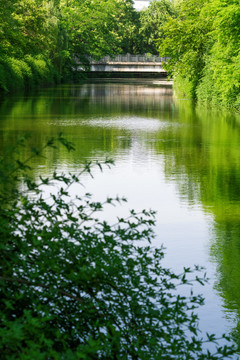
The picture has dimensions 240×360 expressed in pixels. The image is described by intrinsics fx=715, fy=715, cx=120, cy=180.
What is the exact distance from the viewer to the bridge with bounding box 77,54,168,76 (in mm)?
108375

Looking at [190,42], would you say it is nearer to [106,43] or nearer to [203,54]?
[203,54]

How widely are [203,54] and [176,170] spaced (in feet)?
95.7

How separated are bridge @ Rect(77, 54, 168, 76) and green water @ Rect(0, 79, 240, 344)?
7653cm

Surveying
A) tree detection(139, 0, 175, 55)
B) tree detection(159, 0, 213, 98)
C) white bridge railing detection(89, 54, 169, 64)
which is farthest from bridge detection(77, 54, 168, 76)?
tree detection(159, 0, 213, 98)

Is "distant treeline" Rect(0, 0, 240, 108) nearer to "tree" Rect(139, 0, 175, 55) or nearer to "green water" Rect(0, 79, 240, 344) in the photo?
"green water" Rect(0, 79, 240, 344)

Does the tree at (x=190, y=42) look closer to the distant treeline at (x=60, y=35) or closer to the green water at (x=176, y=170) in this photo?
the distant treeline at (x=60, y=35)

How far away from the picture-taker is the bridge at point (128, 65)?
108 metres

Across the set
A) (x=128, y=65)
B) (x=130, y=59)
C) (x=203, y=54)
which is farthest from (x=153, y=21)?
(x=203, y=54)

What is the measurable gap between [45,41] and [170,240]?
54835 millimetres

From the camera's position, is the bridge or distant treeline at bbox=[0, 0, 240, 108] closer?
distant treeline at bbox=[0, 0, 240, 108]

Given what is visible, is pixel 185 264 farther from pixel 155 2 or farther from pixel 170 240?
pixel 155 2

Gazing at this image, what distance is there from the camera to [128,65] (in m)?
110

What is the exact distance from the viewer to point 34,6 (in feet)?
194

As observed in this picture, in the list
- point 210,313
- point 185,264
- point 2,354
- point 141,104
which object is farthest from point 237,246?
point 141,104
